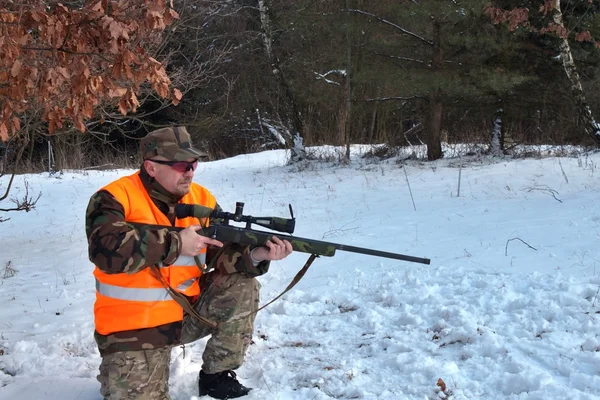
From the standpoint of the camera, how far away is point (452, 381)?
326 cm

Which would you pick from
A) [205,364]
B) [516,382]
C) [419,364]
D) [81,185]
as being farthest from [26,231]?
[516,382]

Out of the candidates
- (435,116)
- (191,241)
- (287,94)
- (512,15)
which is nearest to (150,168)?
(191,241)

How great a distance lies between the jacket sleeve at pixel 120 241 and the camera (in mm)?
2674

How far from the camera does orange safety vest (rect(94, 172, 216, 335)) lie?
283cm

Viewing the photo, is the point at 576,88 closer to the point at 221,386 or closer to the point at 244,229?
the point at 244,229

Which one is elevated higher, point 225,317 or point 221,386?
point 225,317

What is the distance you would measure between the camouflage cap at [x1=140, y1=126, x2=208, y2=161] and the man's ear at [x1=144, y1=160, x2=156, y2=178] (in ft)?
0.09

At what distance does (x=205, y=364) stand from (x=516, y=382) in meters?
1.79

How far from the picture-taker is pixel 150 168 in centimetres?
300

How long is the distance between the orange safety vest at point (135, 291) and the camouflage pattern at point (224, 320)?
0.81 ft

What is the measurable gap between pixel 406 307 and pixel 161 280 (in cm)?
216

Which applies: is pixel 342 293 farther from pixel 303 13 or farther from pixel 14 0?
pixel 303 13

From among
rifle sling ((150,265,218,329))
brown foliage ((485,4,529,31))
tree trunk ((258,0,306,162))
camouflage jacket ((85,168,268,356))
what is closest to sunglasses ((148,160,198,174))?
camouflage jacket ((85,168,268,356))

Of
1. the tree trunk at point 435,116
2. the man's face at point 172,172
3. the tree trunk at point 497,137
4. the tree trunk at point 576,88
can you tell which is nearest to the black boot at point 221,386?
the man's face at point 172,172
